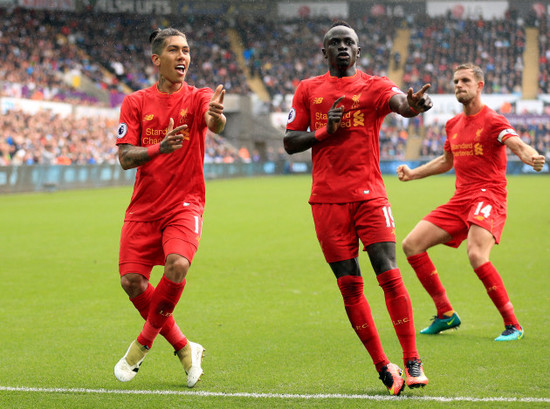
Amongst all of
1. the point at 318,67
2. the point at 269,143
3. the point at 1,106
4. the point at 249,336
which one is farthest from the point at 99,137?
the point at 249,336

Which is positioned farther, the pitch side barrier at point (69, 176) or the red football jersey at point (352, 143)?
the pitch side barrier at point (69, 176)

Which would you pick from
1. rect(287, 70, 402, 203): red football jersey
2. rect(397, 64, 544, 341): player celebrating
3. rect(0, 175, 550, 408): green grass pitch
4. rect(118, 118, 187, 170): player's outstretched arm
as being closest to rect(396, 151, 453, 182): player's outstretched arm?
rect(397, 64, 544, 341): player celebrating

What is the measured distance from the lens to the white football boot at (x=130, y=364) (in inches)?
205

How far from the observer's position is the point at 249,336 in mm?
6965

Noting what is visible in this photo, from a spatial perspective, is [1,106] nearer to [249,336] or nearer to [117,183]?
[117,183]

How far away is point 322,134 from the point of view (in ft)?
17.2

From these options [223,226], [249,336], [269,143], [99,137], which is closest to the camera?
[249,336]

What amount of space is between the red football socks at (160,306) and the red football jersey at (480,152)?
331cm

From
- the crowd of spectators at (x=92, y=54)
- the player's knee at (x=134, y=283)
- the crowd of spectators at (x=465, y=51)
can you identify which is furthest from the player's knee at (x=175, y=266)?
the crowd of spectators at (x=465, y=51)

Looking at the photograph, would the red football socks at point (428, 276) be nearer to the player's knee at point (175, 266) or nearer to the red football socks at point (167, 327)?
the red football socks at point (167, 327)

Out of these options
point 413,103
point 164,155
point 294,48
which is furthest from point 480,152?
point 294,48

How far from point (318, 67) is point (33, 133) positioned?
2825 centimetres

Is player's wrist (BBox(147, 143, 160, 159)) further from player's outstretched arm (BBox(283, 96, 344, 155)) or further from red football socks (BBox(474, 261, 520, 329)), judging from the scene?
red football socks (BBox(474, 261, 520, 329))

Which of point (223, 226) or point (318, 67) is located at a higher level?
point (318, 67)
